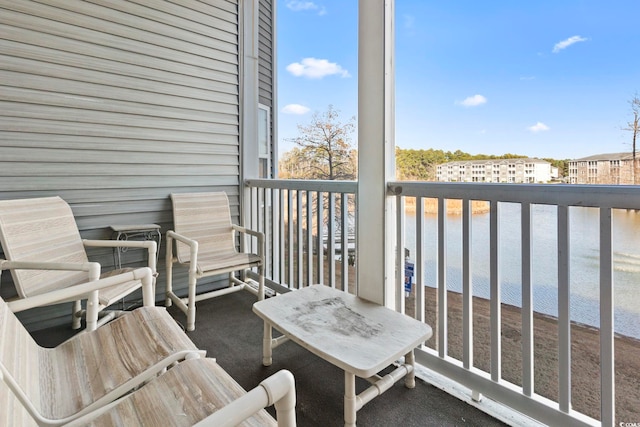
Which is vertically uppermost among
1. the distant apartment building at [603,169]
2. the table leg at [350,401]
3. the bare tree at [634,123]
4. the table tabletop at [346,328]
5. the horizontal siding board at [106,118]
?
the horizontal siding board at [106,118]

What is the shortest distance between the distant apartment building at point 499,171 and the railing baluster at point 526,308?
0.49 feet

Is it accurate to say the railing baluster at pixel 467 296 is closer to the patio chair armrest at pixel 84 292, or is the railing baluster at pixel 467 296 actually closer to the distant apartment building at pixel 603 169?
the distant apartment building at pixel 603 169

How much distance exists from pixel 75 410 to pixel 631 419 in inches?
82.4

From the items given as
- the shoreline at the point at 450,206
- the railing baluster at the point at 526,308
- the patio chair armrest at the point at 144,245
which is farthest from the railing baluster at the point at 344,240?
the patio chair armrest at the point at 144,245

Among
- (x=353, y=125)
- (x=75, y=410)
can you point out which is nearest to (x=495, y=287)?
(x=353, y=125)

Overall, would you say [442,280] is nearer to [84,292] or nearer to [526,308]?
[526,308]

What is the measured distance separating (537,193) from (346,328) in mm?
1057

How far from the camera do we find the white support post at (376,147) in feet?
6.54

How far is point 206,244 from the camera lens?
3.04 m

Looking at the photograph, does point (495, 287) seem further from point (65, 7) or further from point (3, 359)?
point (65, 7)

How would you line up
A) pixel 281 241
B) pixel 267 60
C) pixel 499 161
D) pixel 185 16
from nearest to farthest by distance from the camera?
pixel 499 161, pixel 185 16, pixel 281 241, pixel 267 60

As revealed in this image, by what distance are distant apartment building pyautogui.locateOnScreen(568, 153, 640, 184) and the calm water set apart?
0.13 metres

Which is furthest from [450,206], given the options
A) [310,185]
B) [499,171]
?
[310,185]

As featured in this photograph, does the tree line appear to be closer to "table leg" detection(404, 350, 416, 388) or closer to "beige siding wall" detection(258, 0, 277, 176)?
"beige siding wall" detection(258, 0, 277, 176)
